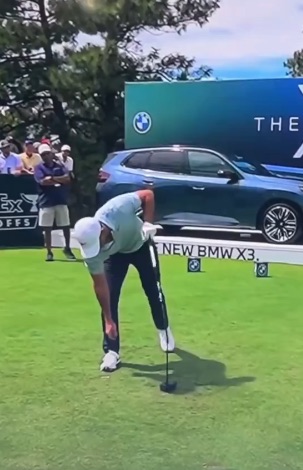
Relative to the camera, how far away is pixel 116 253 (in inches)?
261

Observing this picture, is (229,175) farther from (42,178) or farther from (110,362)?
(110,362)

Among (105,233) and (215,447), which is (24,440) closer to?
(215,447)

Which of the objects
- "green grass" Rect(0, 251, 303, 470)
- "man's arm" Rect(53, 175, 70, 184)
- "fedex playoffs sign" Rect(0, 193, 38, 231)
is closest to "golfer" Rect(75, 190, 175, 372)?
"green grass" Rect(0, 251, 303, 470)

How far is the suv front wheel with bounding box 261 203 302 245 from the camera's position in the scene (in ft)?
46.1

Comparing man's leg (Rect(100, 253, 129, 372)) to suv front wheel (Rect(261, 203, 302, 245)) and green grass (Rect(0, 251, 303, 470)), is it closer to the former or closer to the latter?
green grass (Rect(0, 251, 303, 470))

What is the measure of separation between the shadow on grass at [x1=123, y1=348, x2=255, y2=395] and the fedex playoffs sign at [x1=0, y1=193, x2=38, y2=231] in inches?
320

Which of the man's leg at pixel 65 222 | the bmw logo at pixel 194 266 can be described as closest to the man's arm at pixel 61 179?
the man's leg at pixel 65 222

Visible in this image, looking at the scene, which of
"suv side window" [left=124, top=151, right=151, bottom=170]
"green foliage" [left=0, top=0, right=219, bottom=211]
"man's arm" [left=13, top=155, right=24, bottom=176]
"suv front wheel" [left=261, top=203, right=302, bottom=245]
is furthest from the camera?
"green foliage" [left=0, top=0, right=219, bottom=211]

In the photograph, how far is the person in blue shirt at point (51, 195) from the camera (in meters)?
12.8

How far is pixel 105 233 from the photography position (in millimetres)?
6145

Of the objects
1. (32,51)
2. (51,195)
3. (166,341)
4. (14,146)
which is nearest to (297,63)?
(32,51)

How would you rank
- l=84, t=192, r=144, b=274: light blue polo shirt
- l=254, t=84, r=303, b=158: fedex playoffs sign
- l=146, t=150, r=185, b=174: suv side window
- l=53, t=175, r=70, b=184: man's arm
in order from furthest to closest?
l=146, t=150, r=185, b=174: suv side window → l=254, t=84, r=303, b=158: fedex playoffs sign → l=53, t=175, r=70, b=184: man's arm → l=84, t=192, r=144, b=274: light blue polo shirt

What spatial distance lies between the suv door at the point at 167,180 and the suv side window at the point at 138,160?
0.7 inches

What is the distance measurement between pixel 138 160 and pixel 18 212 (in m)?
2.23
